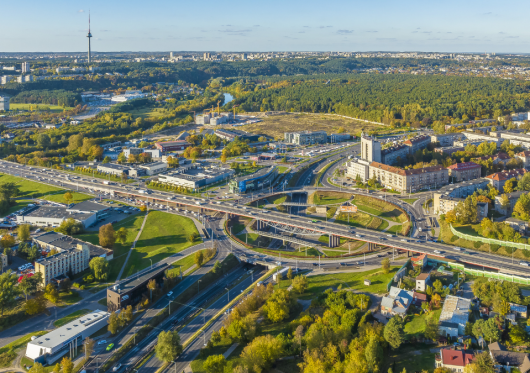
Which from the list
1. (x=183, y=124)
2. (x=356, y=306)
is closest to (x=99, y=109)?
(x=183, y=124)

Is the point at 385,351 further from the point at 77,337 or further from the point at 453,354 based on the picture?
the point at 77,337

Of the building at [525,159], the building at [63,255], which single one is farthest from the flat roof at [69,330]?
the building at [525,159]

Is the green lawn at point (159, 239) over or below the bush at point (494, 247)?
below

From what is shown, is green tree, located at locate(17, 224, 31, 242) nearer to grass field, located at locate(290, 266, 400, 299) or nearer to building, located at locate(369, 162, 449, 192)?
grass field, located at locate(290, 266, 400, 299)

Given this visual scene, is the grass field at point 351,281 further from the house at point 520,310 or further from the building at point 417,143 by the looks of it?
the building at point 417,143

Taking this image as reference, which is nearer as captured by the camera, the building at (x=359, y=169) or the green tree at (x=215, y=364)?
the green tree at (x=215, y=364)

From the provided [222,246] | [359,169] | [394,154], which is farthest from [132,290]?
[394,154]

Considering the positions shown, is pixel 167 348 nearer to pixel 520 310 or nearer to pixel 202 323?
pixel 202 323
